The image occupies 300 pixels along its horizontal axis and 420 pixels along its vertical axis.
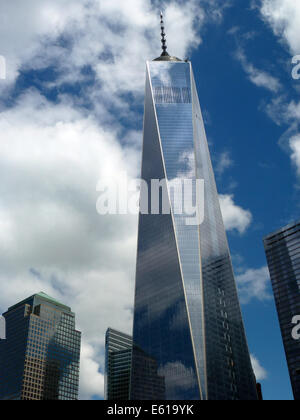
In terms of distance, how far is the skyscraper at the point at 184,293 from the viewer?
153500 millimetres

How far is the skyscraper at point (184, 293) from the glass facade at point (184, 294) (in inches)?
12.6

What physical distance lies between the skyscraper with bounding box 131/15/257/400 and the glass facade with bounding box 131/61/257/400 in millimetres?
320

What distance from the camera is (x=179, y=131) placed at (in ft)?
636

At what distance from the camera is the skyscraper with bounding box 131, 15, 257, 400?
504ft

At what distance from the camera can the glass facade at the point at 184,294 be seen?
153500 millimetres

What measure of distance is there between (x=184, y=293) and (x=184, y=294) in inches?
13.7

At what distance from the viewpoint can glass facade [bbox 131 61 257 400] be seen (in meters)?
154

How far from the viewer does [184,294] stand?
160m

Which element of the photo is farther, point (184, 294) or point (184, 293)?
point (184, 293)
